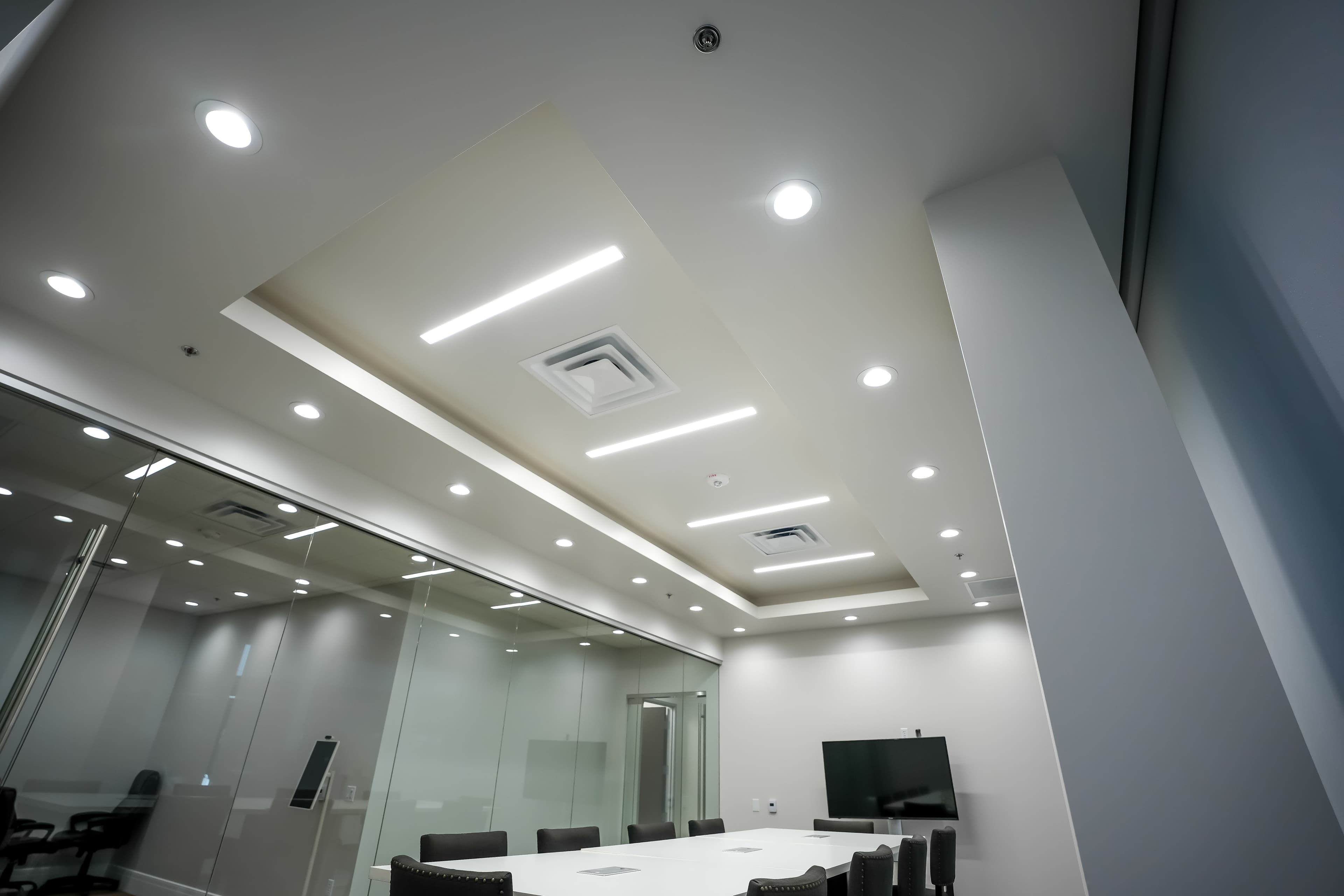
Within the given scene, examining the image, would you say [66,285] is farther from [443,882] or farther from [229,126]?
[443,882]

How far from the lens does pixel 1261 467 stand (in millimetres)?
1642

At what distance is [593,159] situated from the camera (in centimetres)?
239

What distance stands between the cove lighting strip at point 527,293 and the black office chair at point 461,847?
253 cm

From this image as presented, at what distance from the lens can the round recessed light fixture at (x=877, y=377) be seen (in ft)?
10.1

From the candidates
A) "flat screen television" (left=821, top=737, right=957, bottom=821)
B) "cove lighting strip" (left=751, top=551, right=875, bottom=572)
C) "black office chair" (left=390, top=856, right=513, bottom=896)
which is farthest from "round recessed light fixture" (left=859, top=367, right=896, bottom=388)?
"flat screen television" (left=821, top=737, right=957, bottom=821)

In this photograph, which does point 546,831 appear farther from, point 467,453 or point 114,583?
point 114,583

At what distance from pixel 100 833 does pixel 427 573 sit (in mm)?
2123

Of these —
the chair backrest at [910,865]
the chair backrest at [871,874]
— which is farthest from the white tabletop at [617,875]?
the chair backrest at [910,865]

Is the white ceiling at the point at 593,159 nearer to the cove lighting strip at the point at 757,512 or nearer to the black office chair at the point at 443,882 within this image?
the cove lighting strip at the point at 757,512

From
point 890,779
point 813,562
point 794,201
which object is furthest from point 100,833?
point 890,779

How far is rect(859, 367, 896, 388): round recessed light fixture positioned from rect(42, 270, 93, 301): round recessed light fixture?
138 inches

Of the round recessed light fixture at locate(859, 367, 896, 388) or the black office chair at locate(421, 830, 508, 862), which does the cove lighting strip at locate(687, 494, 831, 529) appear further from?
the black office chair at locate(421, 830, 508, 862)

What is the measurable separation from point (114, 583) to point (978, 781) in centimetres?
723

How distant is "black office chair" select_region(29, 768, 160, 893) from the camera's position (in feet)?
8.91
